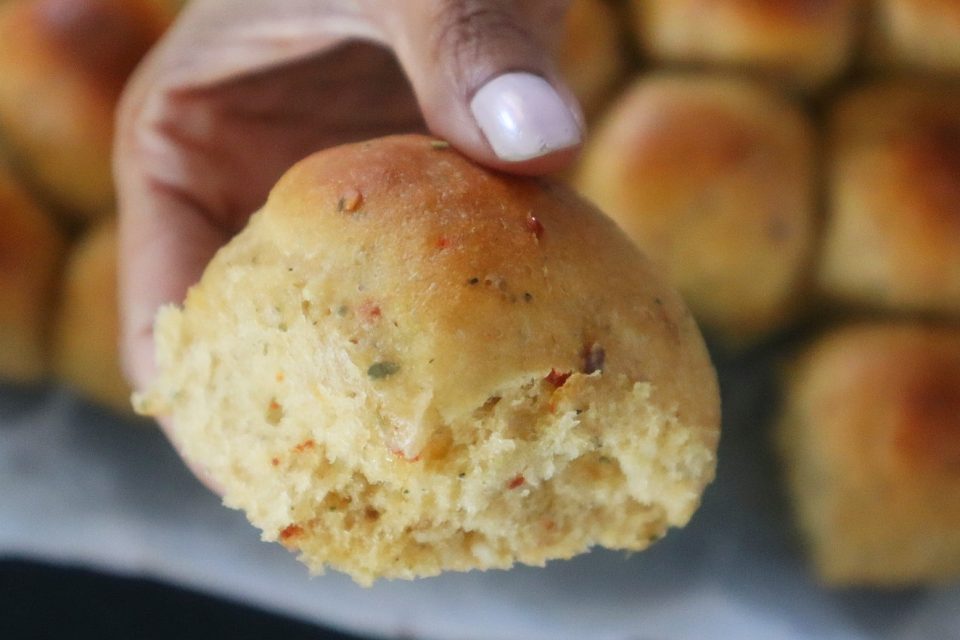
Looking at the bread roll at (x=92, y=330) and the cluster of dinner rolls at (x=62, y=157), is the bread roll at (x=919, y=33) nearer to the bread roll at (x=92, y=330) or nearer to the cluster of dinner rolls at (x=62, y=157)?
the cluster of dinner rolls at (x=62, y=157)

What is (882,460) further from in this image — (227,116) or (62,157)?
(62,157)

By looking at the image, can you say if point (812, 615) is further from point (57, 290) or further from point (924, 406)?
point (57, 290)

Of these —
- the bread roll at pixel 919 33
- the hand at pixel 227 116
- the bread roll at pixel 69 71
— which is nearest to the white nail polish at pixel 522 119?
the hand at pixel 227 116

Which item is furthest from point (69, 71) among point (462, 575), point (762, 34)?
point (762, 34)

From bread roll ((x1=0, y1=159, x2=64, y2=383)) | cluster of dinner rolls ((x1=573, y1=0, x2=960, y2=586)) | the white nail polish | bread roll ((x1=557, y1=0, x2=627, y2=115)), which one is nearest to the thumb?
the white nail polish

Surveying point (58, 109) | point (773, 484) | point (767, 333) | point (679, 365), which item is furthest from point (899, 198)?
point (58, 109)

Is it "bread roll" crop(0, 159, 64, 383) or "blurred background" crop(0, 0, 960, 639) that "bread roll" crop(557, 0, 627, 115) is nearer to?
"blurred background" crop(0, 0, 960, 639)
